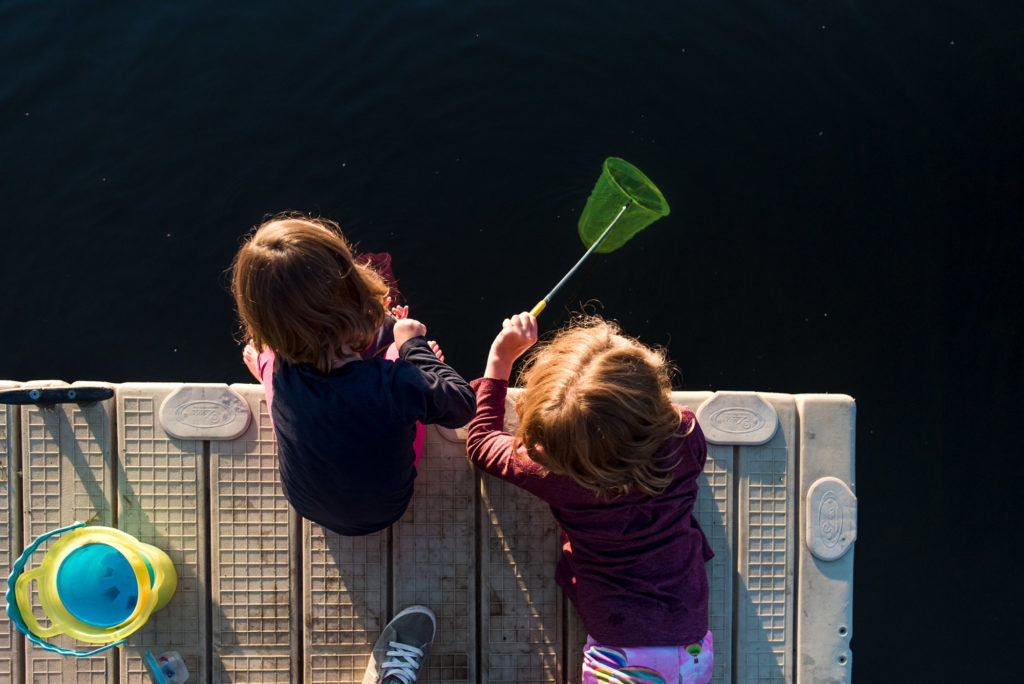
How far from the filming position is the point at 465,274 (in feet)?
8.89

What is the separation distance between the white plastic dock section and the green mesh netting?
0.90 metres

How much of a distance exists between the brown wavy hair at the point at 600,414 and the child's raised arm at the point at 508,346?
35 cm

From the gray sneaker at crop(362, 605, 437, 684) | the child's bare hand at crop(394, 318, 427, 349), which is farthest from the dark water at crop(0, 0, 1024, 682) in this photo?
the gray sneaker at crop(362, 605, 437, 684)

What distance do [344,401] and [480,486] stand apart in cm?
75

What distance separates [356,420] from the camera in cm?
154

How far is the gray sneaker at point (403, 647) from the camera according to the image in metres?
1.94

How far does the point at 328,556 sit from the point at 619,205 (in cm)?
175

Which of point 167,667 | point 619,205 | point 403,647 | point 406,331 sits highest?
point 619,205

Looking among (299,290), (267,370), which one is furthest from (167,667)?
(299,290)

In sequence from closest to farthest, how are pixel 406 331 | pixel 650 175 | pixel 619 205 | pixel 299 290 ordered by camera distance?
pixel 299 290 → pixel 406 331 → pixel 619 205 → pixel 650 175

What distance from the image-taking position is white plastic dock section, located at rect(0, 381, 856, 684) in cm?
207

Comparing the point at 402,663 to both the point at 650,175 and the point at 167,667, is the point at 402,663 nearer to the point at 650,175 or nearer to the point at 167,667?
the point at 167,667

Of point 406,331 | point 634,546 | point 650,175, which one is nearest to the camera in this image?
point 634,546

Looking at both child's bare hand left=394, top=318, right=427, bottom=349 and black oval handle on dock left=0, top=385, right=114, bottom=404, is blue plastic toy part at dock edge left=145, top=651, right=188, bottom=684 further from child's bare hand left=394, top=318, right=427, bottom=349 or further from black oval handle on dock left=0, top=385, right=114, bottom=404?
child's bare hand left=394, top=318, right=427, bottom=349
